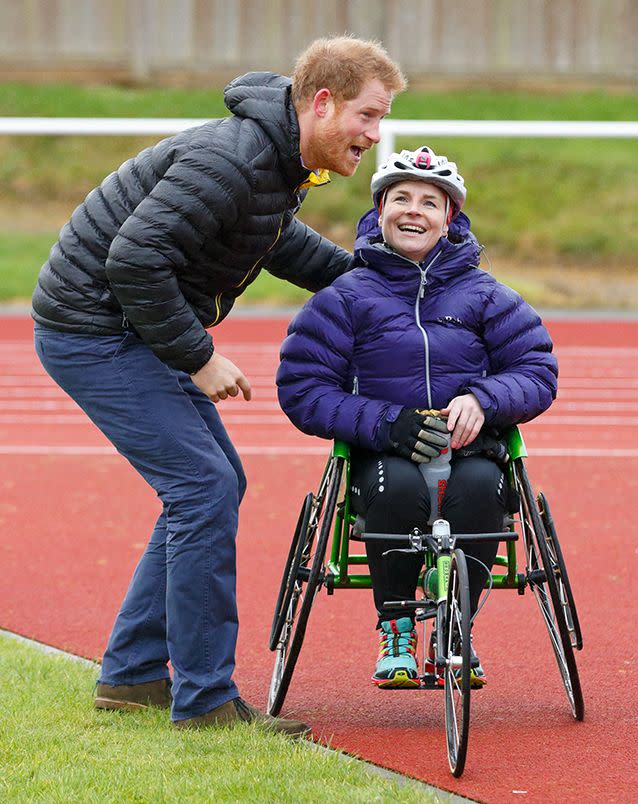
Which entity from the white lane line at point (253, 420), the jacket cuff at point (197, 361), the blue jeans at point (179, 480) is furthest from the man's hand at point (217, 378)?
the white lane line at point (253, 420)

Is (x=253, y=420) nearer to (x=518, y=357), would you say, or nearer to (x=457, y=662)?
(x=518, y=357)

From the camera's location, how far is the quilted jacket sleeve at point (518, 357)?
4.41 meters

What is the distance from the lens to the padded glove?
4.32 metres

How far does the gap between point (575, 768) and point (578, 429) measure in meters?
6.72

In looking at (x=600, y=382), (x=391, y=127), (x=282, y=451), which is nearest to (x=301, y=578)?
(x=282, y=451)

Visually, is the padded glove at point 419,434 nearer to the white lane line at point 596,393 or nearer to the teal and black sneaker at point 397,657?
the teal and black sneaker at point 397,657

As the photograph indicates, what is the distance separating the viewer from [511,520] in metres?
4.54

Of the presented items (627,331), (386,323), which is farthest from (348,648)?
(627,331)

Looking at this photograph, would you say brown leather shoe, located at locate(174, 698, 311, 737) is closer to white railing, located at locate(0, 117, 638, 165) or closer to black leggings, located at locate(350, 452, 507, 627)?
black leggings, located at locate(350, 452, 507, 627)

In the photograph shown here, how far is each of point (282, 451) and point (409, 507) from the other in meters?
5.33

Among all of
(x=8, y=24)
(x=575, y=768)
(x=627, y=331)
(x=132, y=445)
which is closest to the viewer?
(x=575, y=768)

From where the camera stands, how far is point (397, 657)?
4348 millimetres

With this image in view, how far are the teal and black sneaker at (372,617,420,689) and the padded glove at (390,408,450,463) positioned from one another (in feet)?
1.58

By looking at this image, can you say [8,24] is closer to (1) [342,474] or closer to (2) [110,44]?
(2) [110,44]
